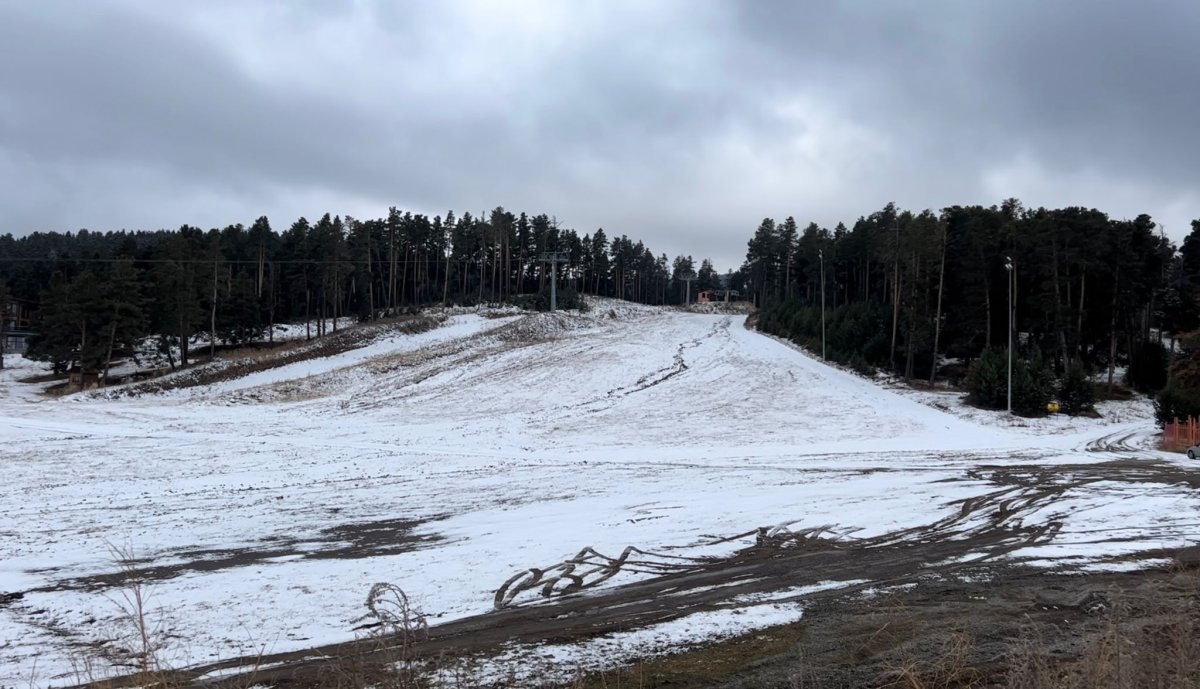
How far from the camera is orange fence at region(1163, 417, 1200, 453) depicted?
29.4 m

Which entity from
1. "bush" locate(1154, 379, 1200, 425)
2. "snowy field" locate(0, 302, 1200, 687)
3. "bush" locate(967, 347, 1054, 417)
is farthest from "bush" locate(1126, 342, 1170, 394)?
"bush" locate(1154, 379, 1200, 425)

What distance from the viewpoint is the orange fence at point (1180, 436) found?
2938 centimetres

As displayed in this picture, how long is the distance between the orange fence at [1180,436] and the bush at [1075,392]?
31.3 ft

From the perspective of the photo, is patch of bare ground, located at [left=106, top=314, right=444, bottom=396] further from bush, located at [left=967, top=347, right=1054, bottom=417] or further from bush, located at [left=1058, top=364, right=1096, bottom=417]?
bush, located at [left=1058, top=364, right=1096, bottom=417]

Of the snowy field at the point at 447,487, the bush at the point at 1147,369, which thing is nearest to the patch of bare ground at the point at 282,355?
the snowy field at the point at 447,487

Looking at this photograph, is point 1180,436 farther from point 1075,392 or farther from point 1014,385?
point 1075,392

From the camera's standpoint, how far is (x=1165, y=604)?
8000mm

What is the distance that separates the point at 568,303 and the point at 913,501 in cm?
7557

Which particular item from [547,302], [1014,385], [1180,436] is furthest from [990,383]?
[547,302]

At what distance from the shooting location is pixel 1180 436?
30469mm

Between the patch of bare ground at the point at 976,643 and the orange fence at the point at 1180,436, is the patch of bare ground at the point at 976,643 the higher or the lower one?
the higher one

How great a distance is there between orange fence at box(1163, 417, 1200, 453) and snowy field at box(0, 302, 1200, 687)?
1651 mm

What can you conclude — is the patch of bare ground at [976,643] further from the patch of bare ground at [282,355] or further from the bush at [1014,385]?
the patch of bare ground at [282,355]

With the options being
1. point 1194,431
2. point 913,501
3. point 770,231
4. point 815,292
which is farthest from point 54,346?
point 770,231
